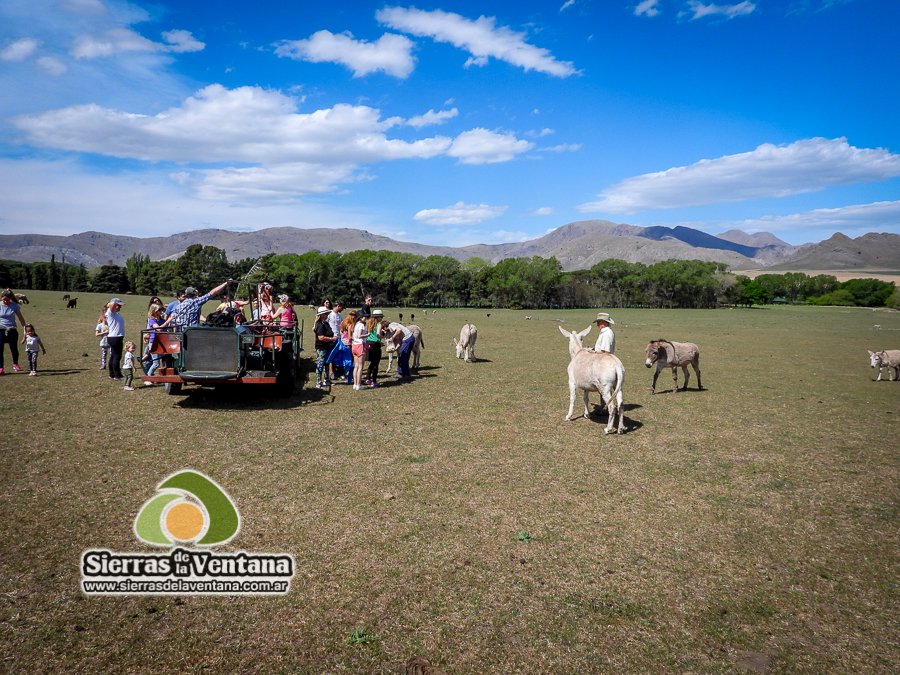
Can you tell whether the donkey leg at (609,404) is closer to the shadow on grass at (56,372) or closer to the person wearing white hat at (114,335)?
the person wearing white hat at (114,335)

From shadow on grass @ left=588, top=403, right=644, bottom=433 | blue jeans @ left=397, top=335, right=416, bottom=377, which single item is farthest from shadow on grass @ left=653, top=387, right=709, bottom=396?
blue jeans @ left=397, top=335, right=416, bottom=377

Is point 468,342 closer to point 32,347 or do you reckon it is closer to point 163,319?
point 163,319

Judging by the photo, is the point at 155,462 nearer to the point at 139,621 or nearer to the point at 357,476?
the point at 357,476

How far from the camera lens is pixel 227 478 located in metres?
7.13

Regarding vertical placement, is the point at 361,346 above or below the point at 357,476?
above

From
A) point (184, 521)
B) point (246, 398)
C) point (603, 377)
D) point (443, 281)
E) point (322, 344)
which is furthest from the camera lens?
point (443, 281)

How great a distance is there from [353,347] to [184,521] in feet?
24.7

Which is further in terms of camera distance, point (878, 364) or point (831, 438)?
point (878, 364)

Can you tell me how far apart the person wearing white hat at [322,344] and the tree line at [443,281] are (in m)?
75.6

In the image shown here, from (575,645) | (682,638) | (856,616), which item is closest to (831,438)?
(856,616)

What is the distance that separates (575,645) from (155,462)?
657 cm

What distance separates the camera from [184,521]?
5773 mm

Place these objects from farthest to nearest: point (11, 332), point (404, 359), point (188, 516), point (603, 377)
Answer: point (404, 359) < point (11, 332) < point (603, 377) < point (188, 516)

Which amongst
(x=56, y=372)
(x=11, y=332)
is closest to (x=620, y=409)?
(x=56, y=372)
